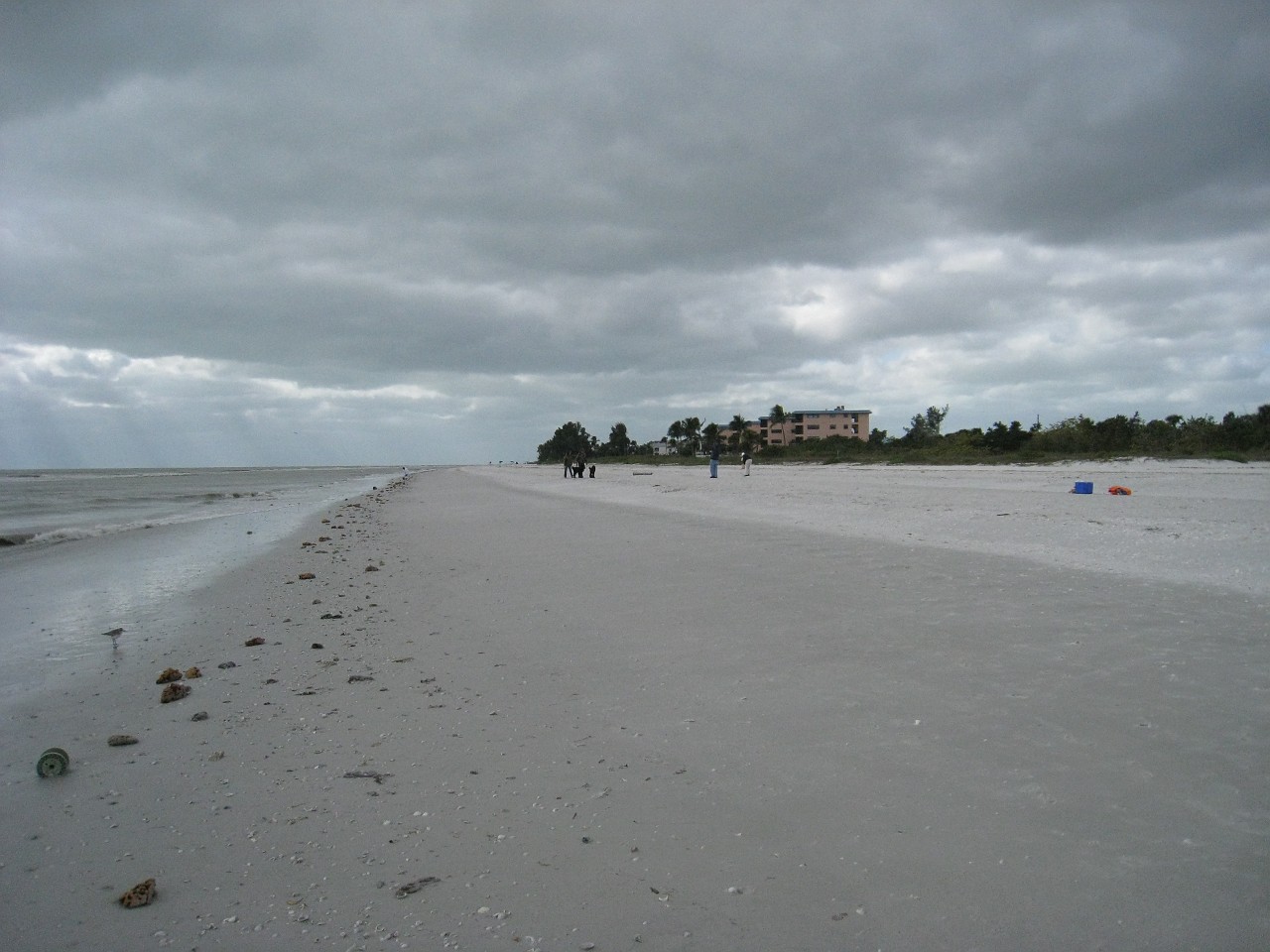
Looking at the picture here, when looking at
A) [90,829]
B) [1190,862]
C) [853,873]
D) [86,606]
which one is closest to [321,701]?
[90,829]

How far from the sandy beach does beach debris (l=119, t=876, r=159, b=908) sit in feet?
0.11

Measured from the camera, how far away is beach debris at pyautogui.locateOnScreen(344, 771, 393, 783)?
350 centimetres

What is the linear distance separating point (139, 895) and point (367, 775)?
1.06 meters

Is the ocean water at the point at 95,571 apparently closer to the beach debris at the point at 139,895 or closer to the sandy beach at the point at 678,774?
the sandy beach at the point at 678,774

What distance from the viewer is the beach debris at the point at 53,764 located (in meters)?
3.66

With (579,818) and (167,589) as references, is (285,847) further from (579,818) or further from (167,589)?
(167,589)

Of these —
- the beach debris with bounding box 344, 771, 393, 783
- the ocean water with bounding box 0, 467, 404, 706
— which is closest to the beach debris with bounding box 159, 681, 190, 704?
the ocean water with bounding box 0, 467, 404, 706

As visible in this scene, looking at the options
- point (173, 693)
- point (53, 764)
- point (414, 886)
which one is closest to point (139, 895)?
point (414, 886)

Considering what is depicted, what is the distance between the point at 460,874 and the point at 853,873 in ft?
4.95

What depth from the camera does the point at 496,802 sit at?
3232 millimetres

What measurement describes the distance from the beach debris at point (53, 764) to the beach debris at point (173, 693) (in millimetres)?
997

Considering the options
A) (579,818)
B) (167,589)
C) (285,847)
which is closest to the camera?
(285,847)

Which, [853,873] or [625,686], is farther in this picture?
[625,686]

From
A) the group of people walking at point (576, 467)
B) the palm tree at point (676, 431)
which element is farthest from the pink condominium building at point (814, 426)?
the group of people walking at point (576, 467)
